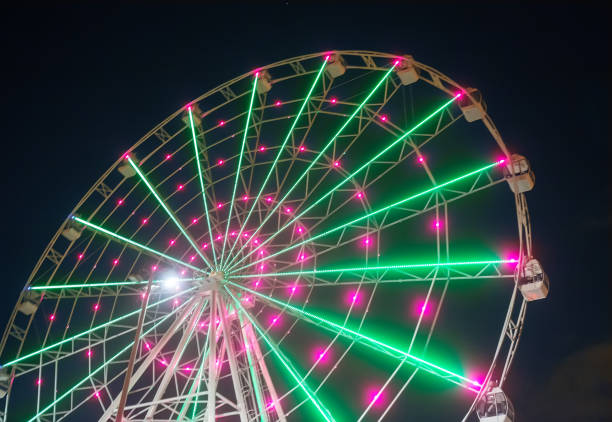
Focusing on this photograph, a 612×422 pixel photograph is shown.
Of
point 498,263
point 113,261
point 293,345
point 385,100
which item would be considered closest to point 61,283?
point 113,261

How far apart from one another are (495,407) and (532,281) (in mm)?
3309

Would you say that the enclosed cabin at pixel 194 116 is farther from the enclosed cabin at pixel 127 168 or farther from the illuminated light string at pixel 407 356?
the illuminated light string at pixel 407 356

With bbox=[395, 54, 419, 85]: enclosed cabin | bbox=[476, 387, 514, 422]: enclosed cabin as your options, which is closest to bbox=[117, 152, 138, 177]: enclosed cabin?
bbox=[395, 54, 419, 85]: enclosed cabin

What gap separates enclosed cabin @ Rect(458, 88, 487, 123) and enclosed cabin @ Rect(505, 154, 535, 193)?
1.50 metres

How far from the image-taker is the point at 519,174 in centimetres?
1650

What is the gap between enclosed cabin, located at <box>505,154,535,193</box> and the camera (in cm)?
1644

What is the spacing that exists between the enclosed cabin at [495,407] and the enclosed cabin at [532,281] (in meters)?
2.60

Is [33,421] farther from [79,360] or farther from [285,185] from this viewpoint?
[285,185]

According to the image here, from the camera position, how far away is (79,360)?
23141 millimetres

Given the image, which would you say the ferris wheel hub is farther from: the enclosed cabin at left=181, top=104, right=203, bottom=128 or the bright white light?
the enclosed cabin at left=181, top=104, right=203, bottom=128

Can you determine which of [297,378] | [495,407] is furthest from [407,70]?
[495,407]

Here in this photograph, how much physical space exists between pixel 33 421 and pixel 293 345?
27.6 feet

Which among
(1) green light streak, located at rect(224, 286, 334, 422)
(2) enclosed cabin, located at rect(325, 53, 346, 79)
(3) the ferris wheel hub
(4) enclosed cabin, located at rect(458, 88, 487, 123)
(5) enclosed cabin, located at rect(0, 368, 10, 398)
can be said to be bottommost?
(1) green light streak, located at rect(224, 286, 334, 422)

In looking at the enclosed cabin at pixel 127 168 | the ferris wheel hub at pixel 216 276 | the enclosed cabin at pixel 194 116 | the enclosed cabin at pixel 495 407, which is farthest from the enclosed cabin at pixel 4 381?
the enclosed cabin at pixel 495 407
